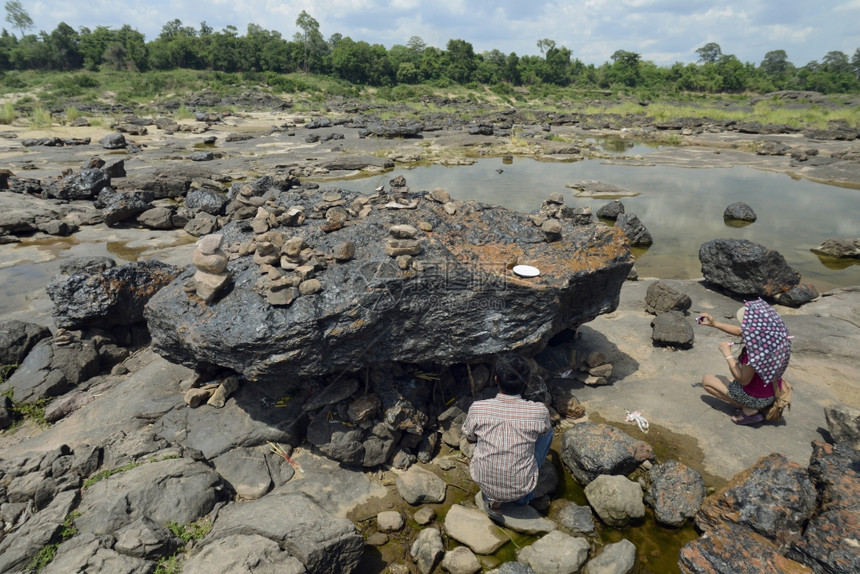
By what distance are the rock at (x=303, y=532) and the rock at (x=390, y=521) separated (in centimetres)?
64

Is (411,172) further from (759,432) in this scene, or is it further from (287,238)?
(759,432)

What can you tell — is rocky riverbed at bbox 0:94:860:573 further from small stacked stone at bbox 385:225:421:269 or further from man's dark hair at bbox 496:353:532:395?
man's dark hair at bbox 496:353:532:395

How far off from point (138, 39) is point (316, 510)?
95.8 metres

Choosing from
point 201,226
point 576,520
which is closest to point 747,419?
point 576,520

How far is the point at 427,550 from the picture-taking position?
14.9 ft

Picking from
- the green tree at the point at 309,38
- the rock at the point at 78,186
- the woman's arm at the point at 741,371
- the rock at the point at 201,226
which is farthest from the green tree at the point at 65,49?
the woman's arm at the point at 741,371

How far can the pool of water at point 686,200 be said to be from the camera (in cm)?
1249

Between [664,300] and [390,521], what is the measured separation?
7.14m

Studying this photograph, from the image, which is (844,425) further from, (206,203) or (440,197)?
(206,203)

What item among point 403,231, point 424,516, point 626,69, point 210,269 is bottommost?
point 424,516

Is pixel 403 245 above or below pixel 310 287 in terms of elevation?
above

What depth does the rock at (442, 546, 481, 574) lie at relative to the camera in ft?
14.4

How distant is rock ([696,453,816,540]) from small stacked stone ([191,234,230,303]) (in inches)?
227

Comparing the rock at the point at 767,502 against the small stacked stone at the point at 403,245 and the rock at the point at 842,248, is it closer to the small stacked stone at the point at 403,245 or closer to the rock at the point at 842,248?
the small stacked stone at the point at 403,245
